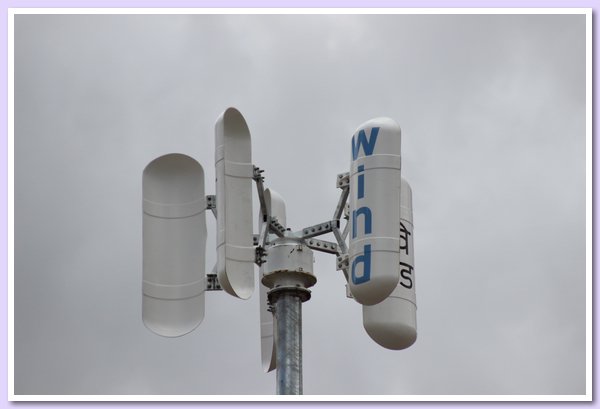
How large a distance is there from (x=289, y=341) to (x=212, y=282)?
2.52m

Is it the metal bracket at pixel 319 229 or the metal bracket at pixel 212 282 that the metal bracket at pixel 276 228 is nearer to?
the metal bracket at pixel 319 229

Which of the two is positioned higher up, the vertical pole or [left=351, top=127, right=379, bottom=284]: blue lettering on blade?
[left=351, top=127, right=379, bottom=284]: blue lettering on blade

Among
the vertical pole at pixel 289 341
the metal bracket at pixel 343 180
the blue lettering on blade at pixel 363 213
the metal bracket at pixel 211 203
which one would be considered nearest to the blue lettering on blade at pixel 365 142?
the blue lettering on blade at pixel 363 213

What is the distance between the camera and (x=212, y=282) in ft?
91.6

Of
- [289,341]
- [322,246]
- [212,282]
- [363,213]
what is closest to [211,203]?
[212,282]

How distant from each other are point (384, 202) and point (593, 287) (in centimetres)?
394

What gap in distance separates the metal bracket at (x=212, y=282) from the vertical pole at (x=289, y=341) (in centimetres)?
160

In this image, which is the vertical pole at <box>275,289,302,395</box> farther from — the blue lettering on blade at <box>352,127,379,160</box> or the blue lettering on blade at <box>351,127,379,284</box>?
the blue lettering on blade at <box>352,127,379,160</box>

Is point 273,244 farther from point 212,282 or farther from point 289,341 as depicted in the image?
point 289,341

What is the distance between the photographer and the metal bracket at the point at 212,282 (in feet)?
91.5

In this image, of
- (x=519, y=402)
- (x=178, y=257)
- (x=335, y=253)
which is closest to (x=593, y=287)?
(x=519, y=402)

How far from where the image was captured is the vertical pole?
25.9m

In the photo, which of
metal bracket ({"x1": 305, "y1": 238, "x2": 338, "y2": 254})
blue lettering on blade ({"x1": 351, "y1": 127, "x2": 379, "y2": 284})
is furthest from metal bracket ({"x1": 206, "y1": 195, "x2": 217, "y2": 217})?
blue lettering on blade ({"x1": 351, "y1": 127, "x2": 379, "y2": 284})

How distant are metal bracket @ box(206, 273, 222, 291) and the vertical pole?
160 cm
